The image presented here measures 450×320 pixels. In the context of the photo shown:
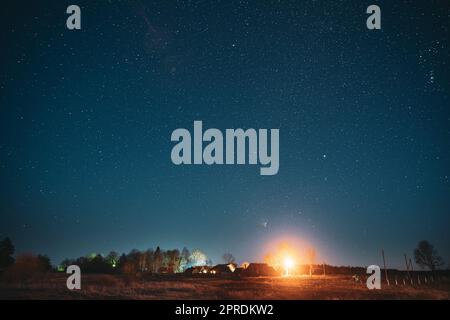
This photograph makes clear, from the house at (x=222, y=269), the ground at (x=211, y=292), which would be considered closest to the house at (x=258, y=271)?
the house at (x=222, y=269)

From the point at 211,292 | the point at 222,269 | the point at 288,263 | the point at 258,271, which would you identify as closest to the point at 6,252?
the point at 222,269

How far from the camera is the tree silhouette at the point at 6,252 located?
6126 centimetres

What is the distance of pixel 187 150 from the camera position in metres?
27.1

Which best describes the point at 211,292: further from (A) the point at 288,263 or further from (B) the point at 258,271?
(A) the point at 288,263

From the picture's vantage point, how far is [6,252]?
62250 millimetres

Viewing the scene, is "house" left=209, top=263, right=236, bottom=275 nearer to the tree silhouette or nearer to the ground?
the tree silhouette

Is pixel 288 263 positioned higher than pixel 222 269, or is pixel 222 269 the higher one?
pixel 288 263

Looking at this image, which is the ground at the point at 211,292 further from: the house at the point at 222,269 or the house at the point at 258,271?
the house at the point at 222,269

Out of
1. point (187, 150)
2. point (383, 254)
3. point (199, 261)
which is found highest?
point (187, 150)
